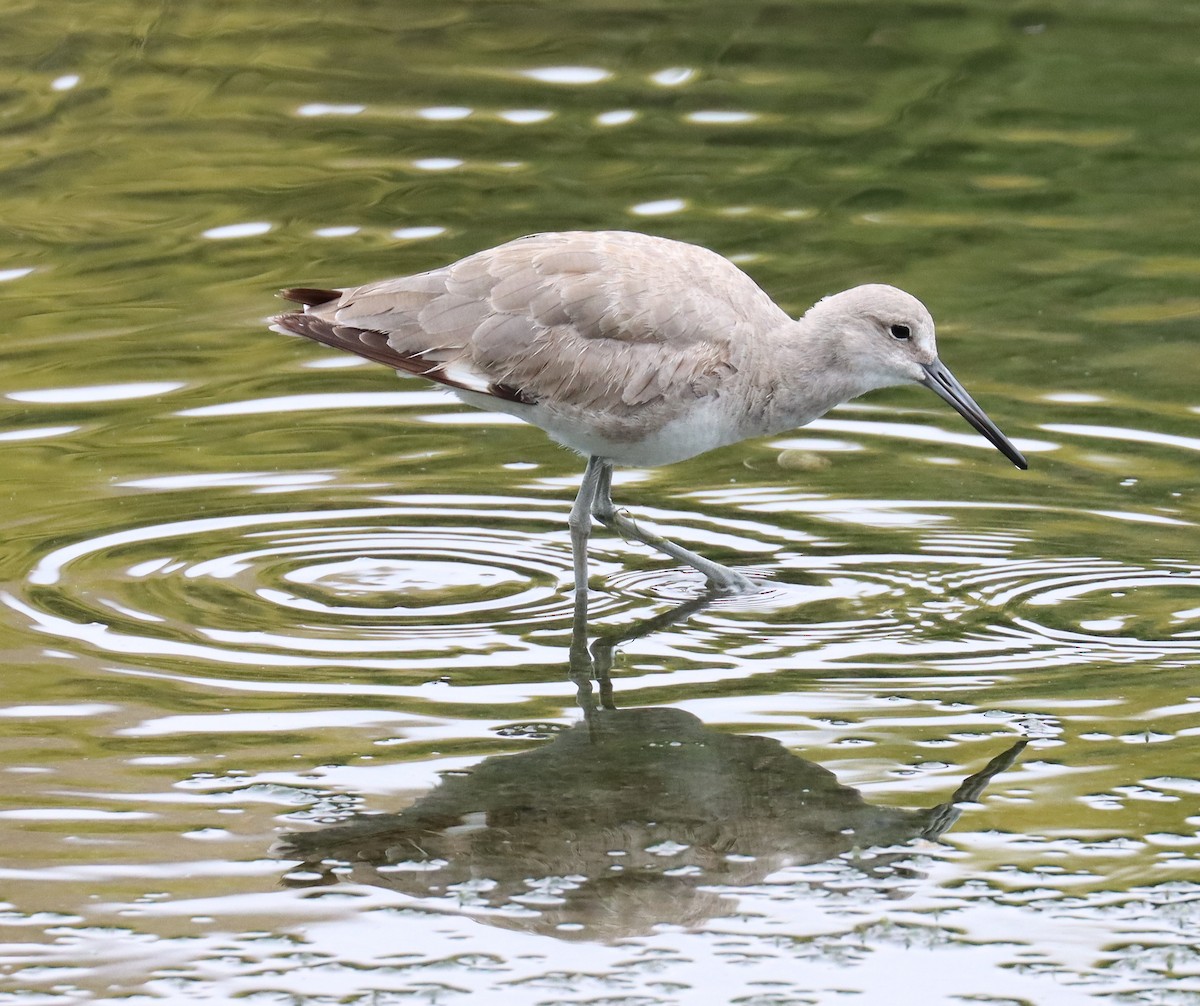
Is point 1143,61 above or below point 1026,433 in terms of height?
above

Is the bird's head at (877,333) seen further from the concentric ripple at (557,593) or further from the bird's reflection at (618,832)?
the bird's reflection at (618,832)

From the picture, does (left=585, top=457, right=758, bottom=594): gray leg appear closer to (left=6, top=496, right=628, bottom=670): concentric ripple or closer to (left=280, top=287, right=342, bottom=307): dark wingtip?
(left=6, top=496, right=628, bottom=670): concentric ripple

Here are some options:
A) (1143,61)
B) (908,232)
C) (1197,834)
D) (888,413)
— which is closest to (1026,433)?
(888,413)

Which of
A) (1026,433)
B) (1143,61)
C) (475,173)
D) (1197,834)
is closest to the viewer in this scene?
(1197,834)

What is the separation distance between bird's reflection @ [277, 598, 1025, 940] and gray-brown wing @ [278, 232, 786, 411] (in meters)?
1.67

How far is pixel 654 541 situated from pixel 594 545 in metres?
0.65

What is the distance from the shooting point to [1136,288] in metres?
12.9

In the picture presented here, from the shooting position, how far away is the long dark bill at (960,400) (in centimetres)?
908

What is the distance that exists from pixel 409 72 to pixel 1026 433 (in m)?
7.60

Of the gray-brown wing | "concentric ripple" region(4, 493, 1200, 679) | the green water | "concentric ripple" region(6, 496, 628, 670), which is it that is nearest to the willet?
the gray-brown wing

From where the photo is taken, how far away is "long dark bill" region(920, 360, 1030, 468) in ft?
29.8

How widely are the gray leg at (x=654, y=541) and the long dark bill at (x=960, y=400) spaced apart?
3.96 ft

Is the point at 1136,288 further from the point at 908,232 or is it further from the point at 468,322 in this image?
the point at 468,322

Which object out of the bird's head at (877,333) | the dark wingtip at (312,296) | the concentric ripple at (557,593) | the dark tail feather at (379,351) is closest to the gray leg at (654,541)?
the concentric ripple at (557,593)
